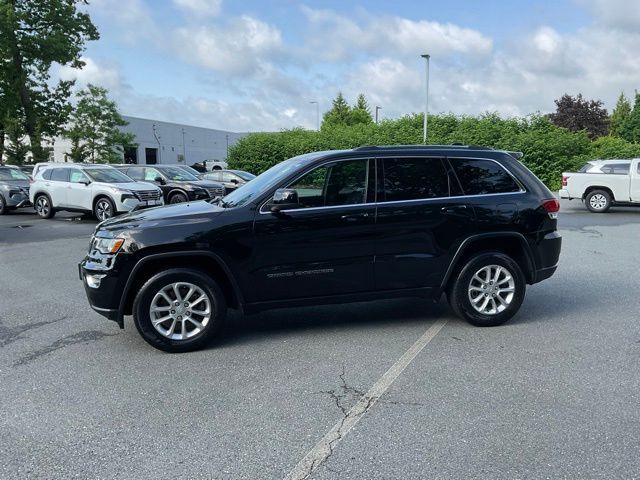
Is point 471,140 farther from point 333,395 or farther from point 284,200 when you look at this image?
point 333,395

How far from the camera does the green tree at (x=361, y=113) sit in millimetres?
57594

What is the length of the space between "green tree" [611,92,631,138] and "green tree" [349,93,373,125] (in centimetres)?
2399

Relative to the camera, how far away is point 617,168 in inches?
679

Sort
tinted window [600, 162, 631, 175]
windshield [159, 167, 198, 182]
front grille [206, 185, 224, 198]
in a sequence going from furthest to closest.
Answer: windshield [159, 167, 198, 182]
front grille [206, 185, 224, 198]
tinted window [600, 162, 631, 175]

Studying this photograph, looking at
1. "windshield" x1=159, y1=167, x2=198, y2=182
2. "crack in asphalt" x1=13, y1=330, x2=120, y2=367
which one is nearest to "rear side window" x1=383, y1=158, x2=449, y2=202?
"crack in asphalt" x1=13, y1=330, x2=120, y2=367

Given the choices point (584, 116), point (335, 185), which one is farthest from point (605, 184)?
point (584, 116)

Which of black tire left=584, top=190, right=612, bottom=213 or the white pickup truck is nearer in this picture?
the white pickup truck

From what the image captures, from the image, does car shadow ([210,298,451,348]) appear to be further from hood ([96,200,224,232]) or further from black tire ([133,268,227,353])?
hood ([96,200,224,232])

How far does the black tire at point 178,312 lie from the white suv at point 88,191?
432 inches

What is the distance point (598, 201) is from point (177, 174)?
13.9 metres

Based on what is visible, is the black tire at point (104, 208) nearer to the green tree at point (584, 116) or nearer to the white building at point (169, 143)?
the white building at point (169, 143)

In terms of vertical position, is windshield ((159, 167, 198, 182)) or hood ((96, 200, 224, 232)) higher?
windshield ((159, 167, 198, 182))

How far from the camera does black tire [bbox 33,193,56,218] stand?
16719 millimetres

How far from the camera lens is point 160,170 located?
19578mm
